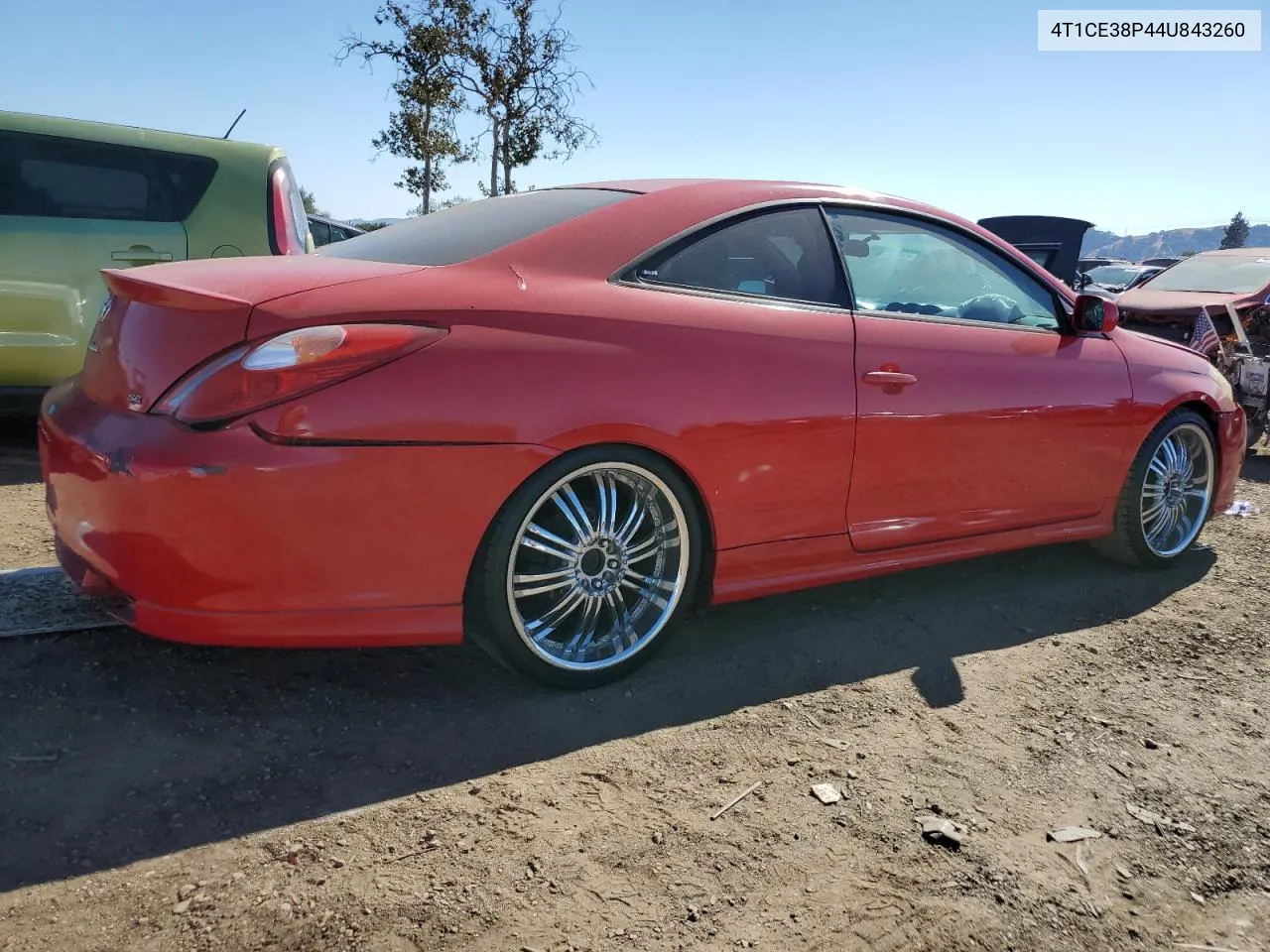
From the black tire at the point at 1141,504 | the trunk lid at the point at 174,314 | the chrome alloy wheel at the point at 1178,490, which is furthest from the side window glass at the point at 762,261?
the chrome alloy wheel at the point at 1178,490

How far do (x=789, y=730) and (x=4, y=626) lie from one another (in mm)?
2326

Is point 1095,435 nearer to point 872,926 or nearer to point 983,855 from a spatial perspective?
point 983,855

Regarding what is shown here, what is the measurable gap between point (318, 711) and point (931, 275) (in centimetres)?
256

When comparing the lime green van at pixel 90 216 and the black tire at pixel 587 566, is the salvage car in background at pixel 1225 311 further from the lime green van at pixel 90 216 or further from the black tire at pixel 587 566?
Answer: the lime green van at pixel 90 216

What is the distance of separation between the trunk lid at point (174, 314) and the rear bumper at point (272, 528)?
10 cm

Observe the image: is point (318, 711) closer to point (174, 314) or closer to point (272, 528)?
point (272, 528)

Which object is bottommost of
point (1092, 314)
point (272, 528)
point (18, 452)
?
point (18, 452)

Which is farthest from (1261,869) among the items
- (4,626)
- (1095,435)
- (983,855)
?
(4,626)

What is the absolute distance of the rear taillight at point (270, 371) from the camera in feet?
7.88

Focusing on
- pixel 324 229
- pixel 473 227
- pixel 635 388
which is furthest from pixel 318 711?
pixel 324 229

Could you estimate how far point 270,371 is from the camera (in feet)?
7.88

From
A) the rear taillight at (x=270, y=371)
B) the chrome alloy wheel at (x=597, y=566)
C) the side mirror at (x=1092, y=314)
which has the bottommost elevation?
the chrome alloy wheel at (x=597, y=566)

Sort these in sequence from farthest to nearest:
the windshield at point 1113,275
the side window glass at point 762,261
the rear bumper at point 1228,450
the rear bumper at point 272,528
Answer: the windshield at point 1113,275 → the rear bumper at point 1228,450 → the side window glass at point 762,261 → the rear bumper at point 272,528

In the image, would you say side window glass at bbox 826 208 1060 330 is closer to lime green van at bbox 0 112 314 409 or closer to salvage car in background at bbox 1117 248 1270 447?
lime green van at bbox 0 112 314 409
